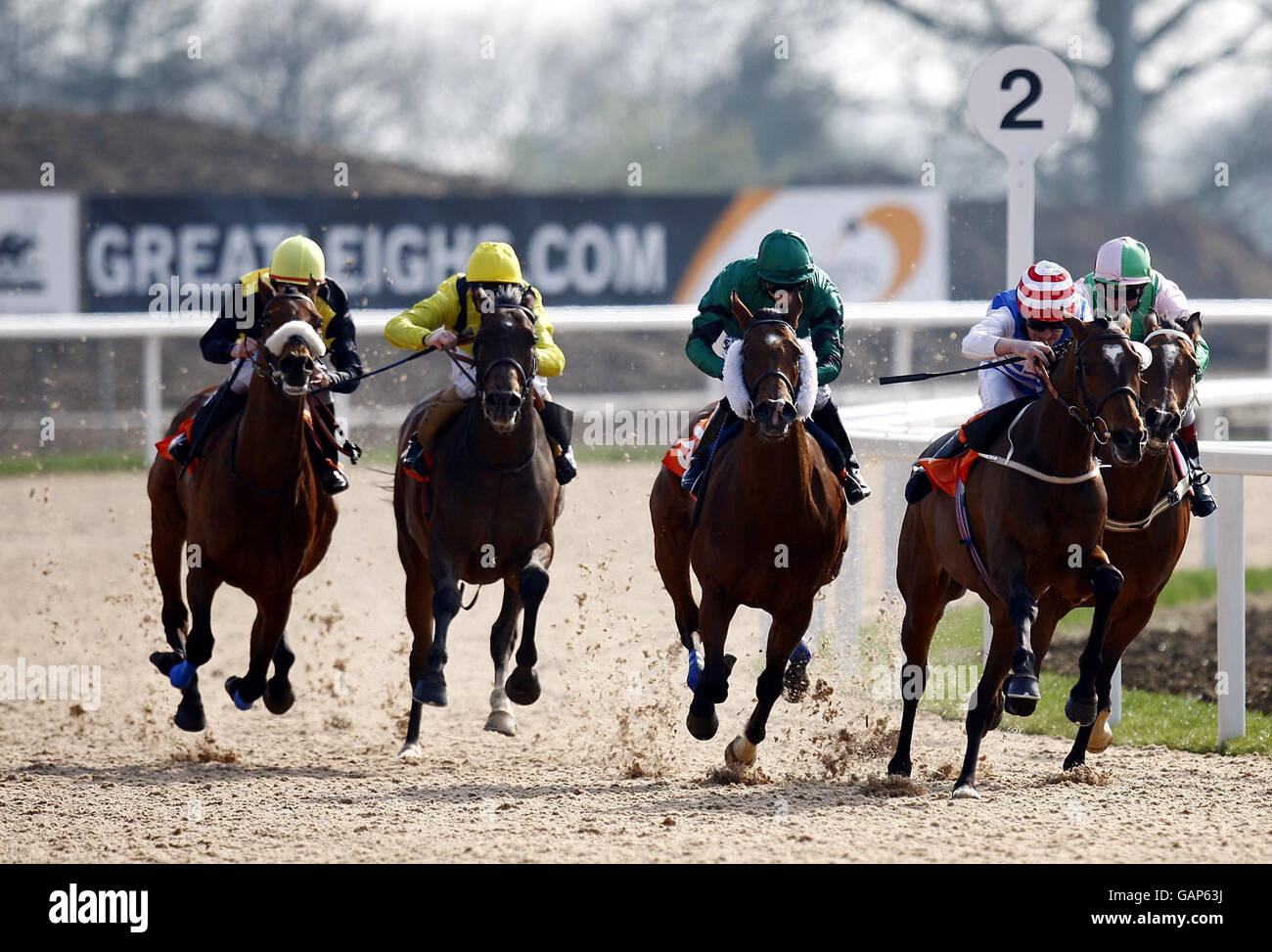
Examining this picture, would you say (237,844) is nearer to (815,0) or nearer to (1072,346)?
(1072,346)

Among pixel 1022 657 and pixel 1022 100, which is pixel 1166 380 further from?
pixel 1022 100

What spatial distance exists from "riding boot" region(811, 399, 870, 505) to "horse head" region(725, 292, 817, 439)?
1.92 ft

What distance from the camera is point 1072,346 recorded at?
5762 mm

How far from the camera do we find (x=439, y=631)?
6.21m

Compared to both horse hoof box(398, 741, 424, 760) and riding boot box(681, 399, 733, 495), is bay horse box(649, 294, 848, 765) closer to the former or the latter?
riding boot box(681, 399, 733, 495)

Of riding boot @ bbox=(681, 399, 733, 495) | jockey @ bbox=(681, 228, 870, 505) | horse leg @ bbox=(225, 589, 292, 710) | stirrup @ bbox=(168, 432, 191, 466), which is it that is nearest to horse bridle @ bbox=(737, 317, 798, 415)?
jockey @ bbox=(681, 228, 870, 505)

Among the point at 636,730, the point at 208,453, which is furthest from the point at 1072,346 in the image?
the point at 208,453

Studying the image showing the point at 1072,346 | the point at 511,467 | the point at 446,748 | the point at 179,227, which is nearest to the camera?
the point at 1072,346

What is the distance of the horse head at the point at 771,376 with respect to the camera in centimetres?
544

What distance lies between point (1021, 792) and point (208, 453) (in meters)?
3.18

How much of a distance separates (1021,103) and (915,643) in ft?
8.06

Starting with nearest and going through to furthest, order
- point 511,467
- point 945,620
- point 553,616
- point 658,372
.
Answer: point 511,467 < point 945,620 < point 553,616 < point 658,372

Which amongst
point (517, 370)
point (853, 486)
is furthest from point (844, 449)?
point (517, 370)

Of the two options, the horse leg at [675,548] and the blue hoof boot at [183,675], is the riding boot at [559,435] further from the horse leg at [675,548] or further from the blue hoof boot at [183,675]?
the blue hoof boot at [183,675]
